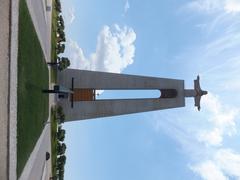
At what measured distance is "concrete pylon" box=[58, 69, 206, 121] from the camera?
32844 millimetres

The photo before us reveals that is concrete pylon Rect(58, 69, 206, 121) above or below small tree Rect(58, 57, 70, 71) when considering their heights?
below

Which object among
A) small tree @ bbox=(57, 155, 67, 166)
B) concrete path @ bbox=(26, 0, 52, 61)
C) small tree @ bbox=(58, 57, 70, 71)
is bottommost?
small tree @ bbox=(57, 155, 67, 166)

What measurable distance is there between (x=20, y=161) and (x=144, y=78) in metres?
23.0

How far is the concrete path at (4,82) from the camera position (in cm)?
1094

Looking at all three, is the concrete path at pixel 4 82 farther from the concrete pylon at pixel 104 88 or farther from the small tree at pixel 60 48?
the small tree at pixel 60 48

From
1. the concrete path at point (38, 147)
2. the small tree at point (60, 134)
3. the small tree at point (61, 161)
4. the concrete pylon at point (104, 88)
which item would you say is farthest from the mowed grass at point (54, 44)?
the small tree at point (61, 161)

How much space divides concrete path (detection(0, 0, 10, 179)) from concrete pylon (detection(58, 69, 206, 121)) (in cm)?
2085

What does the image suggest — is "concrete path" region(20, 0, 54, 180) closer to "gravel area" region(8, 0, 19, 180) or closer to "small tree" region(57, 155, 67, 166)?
"gravel area" region(8, 0, 19, 180)

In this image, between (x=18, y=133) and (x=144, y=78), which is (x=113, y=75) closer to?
(x=144, y=78)

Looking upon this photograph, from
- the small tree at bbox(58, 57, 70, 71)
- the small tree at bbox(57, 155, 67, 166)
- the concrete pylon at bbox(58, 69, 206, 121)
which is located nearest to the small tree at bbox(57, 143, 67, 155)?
the small tree at bbox(57, 155, 67, 166)

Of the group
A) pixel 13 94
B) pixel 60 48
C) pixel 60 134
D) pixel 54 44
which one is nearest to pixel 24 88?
pixel 13 94

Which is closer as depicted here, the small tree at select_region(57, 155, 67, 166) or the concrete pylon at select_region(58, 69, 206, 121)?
the concrete pylon at select_region(58, 69, 206, 121)

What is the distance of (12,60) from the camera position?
38.1ft

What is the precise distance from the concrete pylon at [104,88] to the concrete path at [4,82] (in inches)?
821
